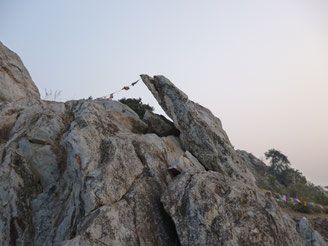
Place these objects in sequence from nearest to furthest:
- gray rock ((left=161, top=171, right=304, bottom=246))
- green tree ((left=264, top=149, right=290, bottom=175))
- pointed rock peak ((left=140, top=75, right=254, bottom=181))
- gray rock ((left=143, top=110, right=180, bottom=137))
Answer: gray rock ((left=161, top=171, right=304, bottom=246)) < pointed rock peak ((left=140, top=75, right=254, bottom=181)) < gray rock ((left=143, top=110, right=180, bottom=137)) < green tree ((left=264, top=149, right=290, bottom=175))

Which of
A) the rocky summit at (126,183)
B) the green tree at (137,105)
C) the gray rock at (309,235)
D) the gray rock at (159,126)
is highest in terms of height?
the green tree at (137,105)

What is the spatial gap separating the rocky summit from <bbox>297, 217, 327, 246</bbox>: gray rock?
5cm

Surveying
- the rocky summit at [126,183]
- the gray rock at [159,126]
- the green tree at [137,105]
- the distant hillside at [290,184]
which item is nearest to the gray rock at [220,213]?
the rocky summit at [126,183]

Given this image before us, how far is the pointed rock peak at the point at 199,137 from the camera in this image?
11992 mm

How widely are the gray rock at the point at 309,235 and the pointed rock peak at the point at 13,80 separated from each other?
19.3 metres

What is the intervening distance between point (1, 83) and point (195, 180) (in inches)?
639

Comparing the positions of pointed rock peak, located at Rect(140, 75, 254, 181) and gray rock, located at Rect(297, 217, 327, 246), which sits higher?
pointed rock peak, located at Rect(140, 75, 254, 181)

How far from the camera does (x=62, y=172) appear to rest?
10.8 meters

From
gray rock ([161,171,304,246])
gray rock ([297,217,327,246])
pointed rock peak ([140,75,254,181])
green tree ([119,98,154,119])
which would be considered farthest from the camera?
green tree ([119,98,154,119])

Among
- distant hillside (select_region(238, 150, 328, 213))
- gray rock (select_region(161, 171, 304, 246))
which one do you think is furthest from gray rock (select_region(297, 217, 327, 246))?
distant hillside (select_region(238, 150, 328, 213))

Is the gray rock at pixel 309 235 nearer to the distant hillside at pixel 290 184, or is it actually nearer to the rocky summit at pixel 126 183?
the rocky summit at pixel 126 183

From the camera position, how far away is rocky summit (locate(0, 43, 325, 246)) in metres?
7.71

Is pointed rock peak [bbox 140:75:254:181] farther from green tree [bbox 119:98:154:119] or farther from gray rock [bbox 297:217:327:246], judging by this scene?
green tree [bbox 119:98:154:119]

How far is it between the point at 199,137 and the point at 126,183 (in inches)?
186
